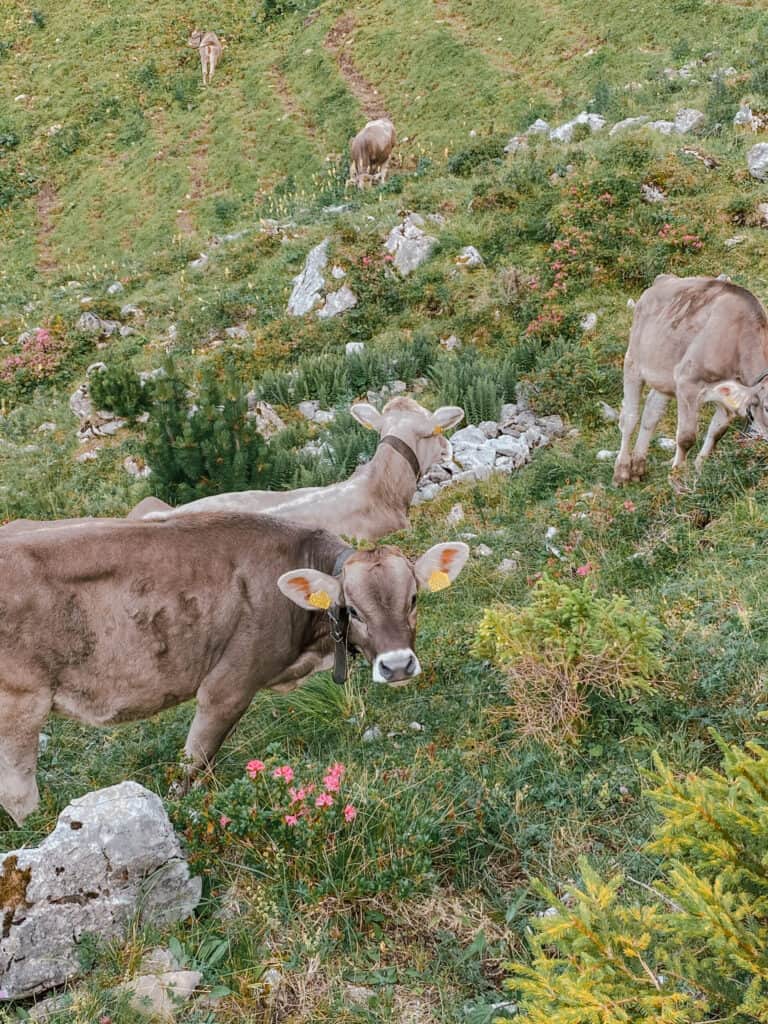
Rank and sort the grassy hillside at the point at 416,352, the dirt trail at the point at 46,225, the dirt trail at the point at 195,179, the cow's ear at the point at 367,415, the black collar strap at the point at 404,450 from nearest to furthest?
the grassy hillside at the point at 416,352
the black collar strap at the point at 404,450
the cow's ear at the point at 367,415
the dirt trail at the point at 46,225
the dirt trail at the point at 195,179

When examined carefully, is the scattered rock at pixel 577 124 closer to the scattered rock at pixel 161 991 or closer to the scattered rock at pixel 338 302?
the scattered rock at pixel 338 302

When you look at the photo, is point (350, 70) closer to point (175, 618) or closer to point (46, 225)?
point (46, 225)

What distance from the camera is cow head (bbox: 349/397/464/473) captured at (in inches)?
364

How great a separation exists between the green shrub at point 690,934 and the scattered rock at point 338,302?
14.0 m

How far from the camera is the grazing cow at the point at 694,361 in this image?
840 centimetres

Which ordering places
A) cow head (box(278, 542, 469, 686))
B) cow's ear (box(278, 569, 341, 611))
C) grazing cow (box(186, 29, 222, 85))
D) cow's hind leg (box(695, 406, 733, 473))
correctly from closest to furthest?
cow head (box(278, 542, 469, 686)), cow's ear (box(278, 569, 341, 611)), cow's hind leg (box(695, 406, 733, 473)), grazing cow (box(186, 29, 222, 85))

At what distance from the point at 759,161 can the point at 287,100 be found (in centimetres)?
2313

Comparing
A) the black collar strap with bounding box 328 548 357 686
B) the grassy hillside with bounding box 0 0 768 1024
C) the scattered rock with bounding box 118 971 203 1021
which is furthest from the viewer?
the black collar strap with bounding box 328 548 357 686

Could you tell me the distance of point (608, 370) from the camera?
11.9 m

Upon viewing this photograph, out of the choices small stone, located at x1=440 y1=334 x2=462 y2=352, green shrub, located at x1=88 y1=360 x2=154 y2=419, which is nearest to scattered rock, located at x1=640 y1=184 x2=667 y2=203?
small stone, located at x1=440 y1=334 x2=462 y2=352

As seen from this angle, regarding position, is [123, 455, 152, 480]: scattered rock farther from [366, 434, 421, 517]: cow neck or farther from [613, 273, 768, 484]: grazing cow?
[613, 273, 768, 484]: grazing cow

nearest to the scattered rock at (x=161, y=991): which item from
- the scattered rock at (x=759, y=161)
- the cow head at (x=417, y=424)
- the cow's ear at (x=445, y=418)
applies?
the cow head at (x=417, y=424)

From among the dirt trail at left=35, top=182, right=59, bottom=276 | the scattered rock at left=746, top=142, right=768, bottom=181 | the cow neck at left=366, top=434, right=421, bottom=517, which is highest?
the scattered rock at left=746, top=142, right=768, bottom=181

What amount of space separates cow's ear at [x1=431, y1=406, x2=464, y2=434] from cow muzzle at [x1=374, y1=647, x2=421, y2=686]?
4655mm
